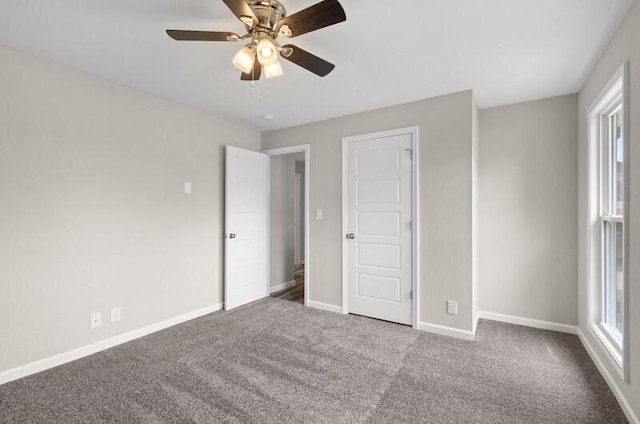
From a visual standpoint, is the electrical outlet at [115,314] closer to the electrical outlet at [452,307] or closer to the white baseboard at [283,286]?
the white baseboard at [283,286]

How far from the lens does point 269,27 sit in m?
1.71

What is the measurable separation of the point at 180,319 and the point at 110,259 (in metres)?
1.02

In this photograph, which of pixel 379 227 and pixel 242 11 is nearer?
pixel 242 11

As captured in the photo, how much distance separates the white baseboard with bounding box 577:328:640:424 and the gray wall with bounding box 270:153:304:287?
143 inches

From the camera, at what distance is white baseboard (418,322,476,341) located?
2.95 m

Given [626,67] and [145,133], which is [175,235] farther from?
[626,67]

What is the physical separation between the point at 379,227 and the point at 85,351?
2991mm

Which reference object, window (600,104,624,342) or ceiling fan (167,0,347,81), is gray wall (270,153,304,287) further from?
window (600,104,624,342)

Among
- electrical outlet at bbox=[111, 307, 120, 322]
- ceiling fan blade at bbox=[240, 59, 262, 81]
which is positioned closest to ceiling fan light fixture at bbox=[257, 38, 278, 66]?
ceiling fan blade at bbox=[240, 59, 262, 81]

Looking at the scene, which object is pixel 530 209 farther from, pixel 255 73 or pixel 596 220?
pixel 255 73

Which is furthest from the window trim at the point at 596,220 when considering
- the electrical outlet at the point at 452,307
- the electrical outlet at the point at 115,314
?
the electrical outlet at the point at 115,314

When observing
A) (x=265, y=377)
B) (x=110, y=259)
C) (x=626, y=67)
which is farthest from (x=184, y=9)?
(x=626, y=67)

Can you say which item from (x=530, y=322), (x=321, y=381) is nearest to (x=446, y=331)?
(x=530, y=322)

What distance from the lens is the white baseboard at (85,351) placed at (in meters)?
2.23
